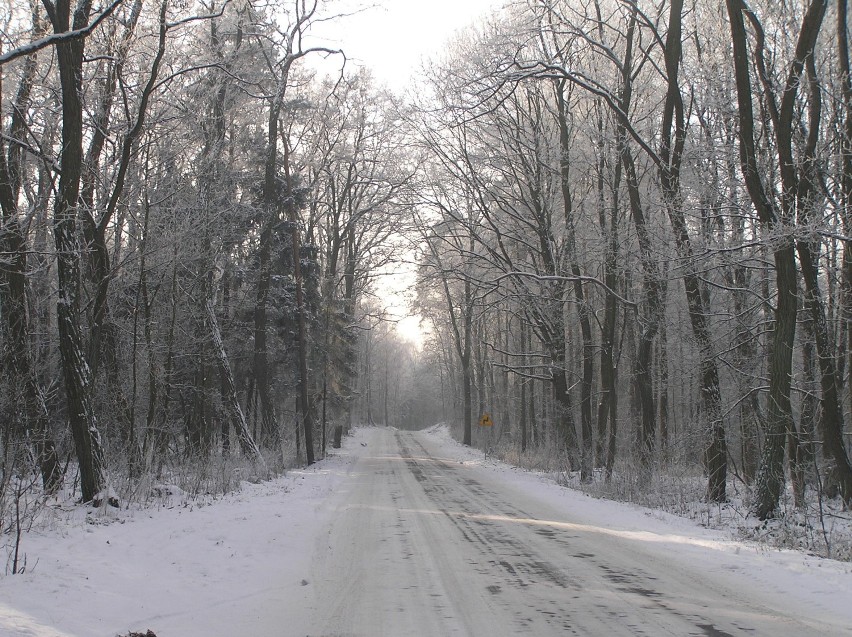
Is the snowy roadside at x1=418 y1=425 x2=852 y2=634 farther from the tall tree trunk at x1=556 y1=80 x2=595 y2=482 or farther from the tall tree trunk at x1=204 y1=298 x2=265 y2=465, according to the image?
the tall tree trunk at x1=204 y1=298 x2=265 y2=465

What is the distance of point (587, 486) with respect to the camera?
15.3 meters

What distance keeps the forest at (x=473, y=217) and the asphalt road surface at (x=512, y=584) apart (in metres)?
3.56

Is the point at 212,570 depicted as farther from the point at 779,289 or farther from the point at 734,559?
the point at 779,289

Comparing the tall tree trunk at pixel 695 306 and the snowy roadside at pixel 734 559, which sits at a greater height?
the tall tree trunk at pixel 695 306

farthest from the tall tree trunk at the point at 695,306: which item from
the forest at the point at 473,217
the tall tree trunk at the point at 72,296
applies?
the tall tree trunk at the point at 72,296

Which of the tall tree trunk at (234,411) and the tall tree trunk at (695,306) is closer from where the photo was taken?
the tall tree trunk at (695,306)

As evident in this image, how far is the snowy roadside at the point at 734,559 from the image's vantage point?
5504mm

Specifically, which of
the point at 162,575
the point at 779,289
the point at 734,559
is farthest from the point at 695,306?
the point at 162,575

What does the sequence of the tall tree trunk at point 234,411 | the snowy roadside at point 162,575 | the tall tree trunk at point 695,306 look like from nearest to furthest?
the snowy roadside at point 162,575 → the tall tree trunk at point 695,306 → the tall tree trunk at point 234,411

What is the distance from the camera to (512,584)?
604 cm

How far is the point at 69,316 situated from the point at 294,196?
16065 mm

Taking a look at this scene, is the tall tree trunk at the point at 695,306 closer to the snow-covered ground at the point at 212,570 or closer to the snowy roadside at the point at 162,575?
the snow-covered ground at the point at 212,570

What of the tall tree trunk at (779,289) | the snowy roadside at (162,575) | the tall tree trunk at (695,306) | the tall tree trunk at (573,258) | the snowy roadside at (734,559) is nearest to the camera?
the snowy roadside at (162,575)

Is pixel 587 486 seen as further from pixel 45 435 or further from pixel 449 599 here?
pixel 45 435
